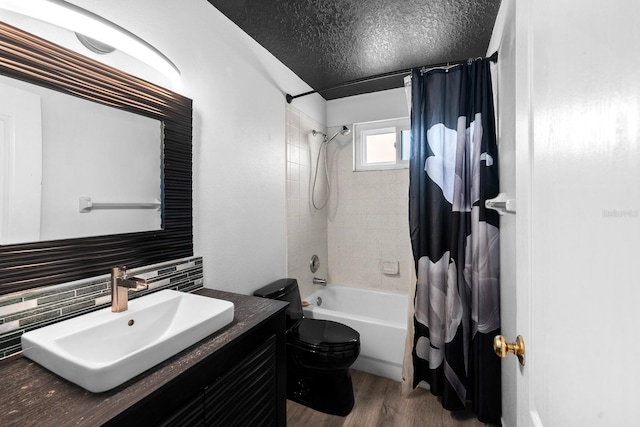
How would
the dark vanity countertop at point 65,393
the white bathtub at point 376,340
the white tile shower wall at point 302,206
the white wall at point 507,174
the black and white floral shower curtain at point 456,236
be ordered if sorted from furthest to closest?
the white tile shower wall at point 302,206, the white bathtub at point 376,340, the black and white floral shower curtain at point 456,236, the white wall at point 507,174, the dark vanity countertop at point 65,393

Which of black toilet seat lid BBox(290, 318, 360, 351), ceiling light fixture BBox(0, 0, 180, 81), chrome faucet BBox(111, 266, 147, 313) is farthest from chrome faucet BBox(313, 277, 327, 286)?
ceiling light fixture BBox(0, 0, 180, 81)

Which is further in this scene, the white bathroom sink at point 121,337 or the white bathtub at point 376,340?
the white bathtub at point 376,340

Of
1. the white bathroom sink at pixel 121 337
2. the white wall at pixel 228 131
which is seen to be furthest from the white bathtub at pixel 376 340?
the white bathroom sink at pixel 121 337

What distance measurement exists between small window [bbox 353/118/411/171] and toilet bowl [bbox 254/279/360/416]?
1.63m

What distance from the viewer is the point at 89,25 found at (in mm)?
967

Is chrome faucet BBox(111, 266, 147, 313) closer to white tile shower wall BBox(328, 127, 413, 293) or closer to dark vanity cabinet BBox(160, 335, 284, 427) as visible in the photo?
dark vanity cabinet BBox(160, 335, 284, 427)

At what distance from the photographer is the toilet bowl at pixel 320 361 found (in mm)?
1633

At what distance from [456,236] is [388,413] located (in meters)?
1.17

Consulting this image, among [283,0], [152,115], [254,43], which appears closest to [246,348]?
[152,115]

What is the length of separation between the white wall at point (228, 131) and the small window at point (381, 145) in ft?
3.18

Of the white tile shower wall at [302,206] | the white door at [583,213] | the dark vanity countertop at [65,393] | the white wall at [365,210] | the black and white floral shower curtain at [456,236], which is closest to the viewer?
the white door at [583,213]

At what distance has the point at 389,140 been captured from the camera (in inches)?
112

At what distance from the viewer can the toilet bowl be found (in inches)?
64.3

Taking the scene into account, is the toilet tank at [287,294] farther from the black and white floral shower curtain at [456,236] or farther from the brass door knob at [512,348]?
the brass door knob at [512,348]
